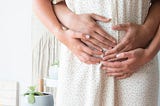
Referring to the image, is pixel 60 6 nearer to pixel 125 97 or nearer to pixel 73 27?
pixel 73 27

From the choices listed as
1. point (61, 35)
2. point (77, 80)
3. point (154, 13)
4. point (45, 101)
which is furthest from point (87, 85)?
point (45, 101)

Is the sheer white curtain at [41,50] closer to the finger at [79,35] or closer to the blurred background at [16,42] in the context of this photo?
the blurred background at [16,42]

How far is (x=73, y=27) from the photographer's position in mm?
846

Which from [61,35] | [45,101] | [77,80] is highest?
[61,35]

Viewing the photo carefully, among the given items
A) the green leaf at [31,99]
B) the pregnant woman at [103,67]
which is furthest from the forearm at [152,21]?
the green leaf at [31,99]

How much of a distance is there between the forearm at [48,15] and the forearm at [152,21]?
0.80 ft

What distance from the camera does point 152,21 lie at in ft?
2.83

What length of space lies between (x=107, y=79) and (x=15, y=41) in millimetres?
1278

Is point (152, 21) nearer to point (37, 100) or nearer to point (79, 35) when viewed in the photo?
point (79, 35)

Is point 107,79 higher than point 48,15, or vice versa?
point 48,15

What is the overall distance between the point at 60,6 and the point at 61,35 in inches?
3.7

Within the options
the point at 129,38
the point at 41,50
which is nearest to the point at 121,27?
the point at 129,38

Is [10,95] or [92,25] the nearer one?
[92,25]

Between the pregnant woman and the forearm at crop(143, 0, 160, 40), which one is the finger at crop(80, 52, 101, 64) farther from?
the forearm at crop(143, 0, 160, 40)
